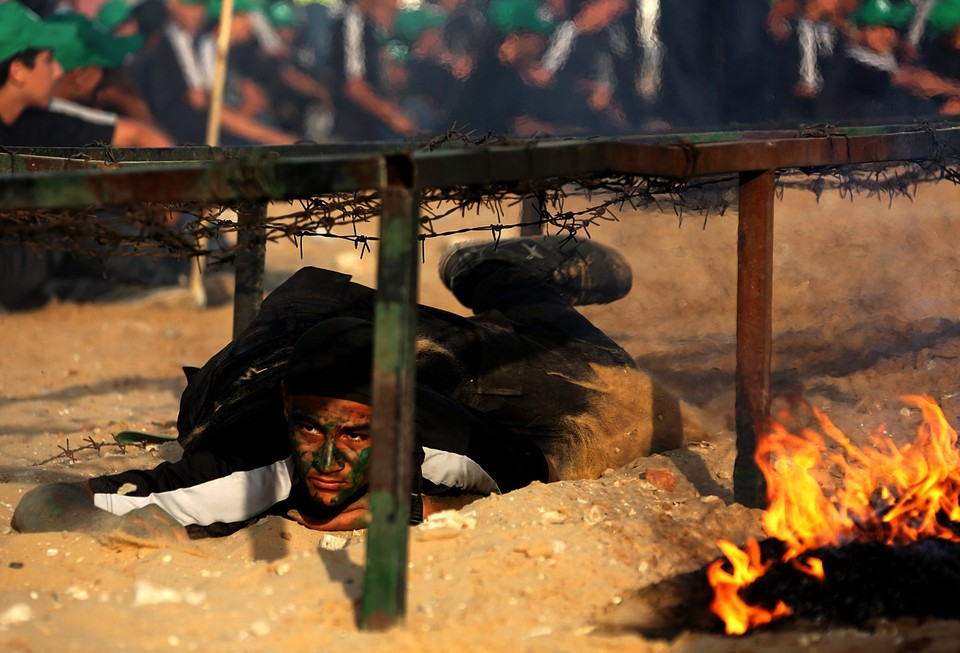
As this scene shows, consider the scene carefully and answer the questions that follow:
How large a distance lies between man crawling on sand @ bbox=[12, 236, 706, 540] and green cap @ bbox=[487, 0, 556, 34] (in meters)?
8.37

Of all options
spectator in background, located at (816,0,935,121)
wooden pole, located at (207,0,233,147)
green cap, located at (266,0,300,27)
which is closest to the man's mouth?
wooden pole, located at (207,0,233,147)

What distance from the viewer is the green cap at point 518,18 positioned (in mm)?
14961

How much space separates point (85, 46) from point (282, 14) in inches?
143

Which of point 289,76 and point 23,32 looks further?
point 289,76

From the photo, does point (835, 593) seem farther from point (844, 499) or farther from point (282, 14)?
point (282, 14)

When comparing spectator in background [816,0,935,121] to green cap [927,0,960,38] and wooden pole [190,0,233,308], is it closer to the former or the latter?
green cap [927,0,960,38]

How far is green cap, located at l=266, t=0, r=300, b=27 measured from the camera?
1595 centimetres

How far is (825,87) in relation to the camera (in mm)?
12328

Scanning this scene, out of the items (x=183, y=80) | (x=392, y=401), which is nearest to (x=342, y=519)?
(x=392, y=401)

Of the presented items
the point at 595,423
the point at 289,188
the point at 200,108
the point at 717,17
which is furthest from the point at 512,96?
the point at 289,188

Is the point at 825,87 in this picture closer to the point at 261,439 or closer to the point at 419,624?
the point at 261,439

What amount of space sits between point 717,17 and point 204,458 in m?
10.6

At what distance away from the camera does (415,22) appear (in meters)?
15.8

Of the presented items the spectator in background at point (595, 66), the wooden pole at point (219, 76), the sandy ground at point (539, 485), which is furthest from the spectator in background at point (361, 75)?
the sandy ground at point (539, 485)
